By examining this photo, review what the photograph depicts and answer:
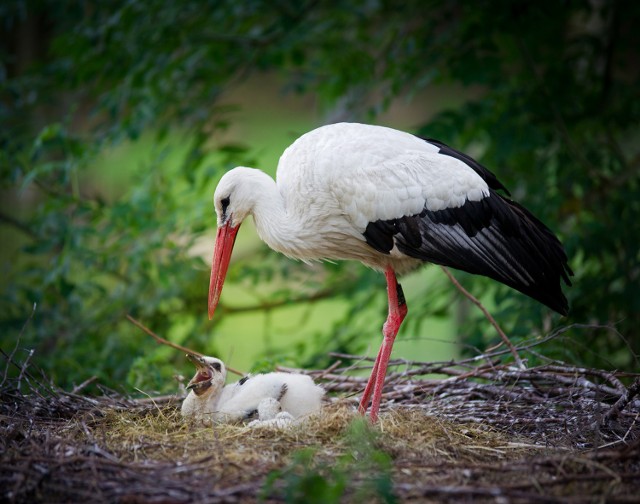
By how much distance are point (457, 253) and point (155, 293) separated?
3.69 meters

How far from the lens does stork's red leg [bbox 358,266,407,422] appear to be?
15.7 ft

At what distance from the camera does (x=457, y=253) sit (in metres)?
4.63

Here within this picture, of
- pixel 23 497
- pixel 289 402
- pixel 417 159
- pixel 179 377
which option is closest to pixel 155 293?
pixel 179 377

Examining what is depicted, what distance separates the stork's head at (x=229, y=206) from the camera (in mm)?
4914

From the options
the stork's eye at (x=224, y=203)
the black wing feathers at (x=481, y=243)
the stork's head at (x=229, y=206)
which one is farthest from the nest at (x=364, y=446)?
the stork's eye at (x=224, y=203)

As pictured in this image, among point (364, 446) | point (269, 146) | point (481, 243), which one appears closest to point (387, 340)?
point (481, 243)

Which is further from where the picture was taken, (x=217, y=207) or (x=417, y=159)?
(x=217, y=207)

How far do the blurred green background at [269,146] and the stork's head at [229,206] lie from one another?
1804 mm

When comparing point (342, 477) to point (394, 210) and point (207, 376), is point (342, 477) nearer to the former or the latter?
point (394, 210)

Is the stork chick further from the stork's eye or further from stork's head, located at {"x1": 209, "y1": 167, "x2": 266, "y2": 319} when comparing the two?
the stork's eye

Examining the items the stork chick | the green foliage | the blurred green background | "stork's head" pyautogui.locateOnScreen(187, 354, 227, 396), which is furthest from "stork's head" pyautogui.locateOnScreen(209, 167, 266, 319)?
the blurred green background

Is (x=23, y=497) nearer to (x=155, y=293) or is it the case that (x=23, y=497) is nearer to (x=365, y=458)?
(x=365, y=458)

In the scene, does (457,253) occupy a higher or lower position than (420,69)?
lower

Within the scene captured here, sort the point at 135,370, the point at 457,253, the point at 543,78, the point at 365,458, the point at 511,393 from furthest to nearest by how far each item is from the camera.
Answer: the point at 543,78 → the point at 135,370 → the point at 511,393 → the point at 457,253 → the point at 365,458
